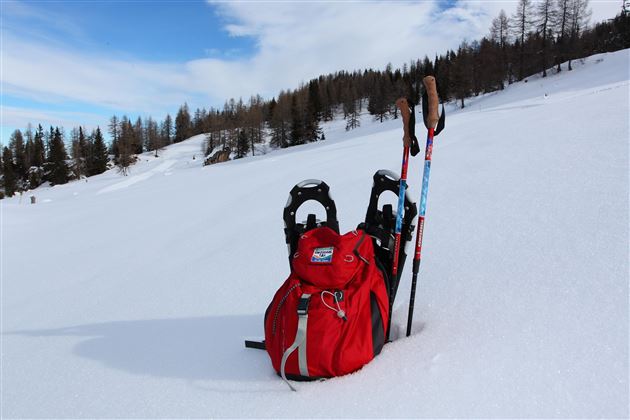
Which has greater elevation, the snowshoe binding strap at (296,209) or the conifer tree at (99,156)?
the conifer tree at (99,156)

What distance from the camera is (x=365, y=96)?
2889 inches

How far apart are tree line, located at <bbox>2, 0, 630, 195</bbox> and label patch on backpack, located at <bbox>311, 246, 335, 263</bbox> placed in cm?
3392

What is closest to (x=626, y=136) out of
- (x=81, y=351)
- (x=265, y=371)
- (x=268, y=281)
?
(x=268, y=281)

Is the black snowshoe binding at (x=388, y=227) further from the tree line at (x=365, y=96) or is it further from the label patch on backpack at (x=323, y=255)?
the tree line at (x=365, y=96)

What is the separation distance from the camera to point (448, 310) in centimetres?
223

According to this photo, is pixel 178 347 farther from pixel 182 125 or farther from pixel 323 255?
pixel 182 125

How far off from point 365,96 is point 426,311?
2977 inches

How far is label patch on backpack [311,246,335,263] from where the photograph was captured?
→ 76.1 inches

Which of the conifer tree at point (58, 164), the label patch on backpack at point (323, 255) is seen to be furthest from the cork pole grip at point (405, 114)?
the conifer tree at point (58, 164)

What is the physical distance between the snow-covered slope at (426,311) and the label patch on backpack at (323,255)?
610 millimetres

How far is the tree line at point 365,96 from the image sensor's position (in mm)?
42906

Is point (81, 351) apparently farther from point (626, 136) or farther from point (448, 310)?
point (626, 136)

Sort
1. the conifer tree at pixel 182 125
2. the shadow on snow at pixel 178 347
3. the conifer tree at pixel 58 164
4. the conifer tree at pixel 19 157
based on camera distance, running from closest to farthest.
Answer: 1. the shadow on snow at pixel 178 347
2. the conifer tree at pixel 58 164
3. the conifer tree at pixel 19 157
4. the conifer tree at pixel 182 125

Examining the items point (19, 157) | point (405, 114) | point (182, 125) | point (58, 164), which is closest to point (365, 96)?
point (182, 125)
